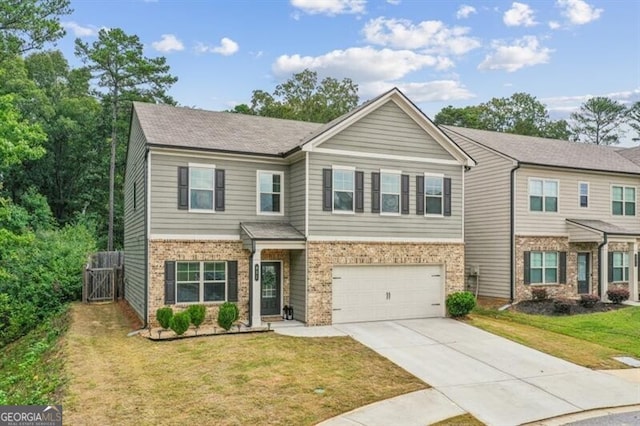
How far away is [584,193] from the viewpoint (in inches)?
837

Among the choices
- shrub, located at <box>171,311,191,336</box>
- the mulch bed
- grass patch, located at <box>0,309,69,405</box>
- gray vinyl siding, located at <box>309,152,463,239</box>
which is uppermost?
gray vinyl siding, located at <box>309,152,463,239</box>

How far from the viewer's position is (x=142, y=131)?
15.5 m

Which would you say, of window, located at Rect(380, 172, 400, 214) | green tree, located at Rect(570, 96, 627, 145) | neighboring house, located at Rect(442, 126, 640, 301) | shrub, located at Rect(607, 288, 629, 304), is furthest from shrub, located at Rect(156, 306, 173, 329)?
green tree, located at Rect(570, 96, 627, 145)

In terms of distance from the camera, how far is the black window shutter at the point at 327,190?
51.0ft

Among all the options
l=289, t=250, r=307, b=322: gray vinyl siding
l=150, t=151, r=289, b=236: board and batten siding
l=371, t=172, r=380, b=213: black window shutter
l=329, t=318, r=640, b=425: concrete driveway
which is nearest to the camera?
l=329, t=318, r=640, b=425: concrete driveway

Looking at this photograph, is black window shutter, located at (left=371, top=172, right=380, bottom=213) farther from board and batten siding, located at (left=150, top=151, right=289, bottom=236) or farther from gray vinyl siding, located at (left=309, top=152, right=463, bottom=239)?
board and batten siding, located at (left=150, top=151, right=289, bottom=236)

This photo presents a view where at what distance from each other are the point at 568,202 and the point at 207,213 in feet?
48.6

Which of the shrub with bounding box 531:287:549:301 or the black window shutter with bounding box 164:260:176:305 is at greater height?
the black window shutter with bounding box 164:260:176:305

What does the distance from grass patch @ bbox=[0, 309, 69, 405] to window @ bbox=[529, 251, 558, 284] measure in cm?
1661

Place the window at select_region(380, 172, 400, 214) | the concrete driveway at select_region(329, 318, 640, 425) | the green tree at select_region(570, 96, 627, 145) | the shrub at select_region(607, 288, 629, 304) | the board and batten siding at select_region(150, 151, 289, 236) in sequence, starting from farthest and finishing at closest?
the green tree at select_region(570, 96, 627, 145), the shrub at select_region(607, 288, 629, 304), the window at select_region(380, 172, 400, 214), the board and batten siding at select_region(150, 151, 289, 236), the concrete driveway at select_region(329, 318, 640, 425)

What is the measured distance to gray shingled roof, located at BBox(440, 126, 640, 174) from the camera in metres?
20.6

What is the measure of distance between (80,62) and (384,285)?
97.5ft

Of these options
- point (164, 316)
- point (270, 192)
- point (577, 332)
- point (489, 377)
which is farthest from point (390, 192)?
point (164, 316)

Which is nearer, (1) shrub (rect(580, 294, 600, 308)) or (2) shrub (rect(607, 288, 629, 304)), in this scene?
(1) shrub (rect(580, 294, 600, 308))
